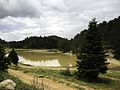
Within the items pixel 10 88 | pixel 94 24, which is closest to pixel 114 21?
pixel 94 24

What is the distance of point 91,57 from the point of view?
33.5m

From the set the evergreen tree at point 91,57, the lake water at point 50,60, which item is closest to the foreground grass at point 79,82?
the evergreen tree at point 91,57

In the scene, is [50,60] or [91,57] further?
[50,60]

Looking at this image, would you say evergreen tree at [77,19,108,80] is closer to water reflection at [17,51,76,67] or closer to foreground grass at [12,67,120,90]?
foreground grass at [12,67,120,90]

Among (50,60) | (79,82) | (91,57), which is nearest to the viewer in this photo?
(79,82)

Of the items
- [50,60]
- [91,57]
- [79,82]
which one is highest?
[91,57]

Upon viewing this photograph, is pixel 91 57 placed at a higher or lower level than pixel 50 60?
higher

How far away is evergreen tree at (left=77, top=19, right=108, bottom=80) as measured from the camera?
33.4 metres

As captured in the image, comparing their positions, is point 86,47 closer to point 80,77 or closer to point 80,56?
point 80,56

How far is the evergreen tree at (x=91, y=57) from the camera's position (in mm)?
33406

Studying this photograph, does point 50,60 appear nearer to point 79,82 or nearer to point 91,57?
point 91,57

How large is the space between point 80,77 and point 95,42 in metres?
4.75

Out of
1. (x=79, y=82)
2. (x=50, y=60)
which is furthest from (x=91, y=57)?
(x=50, y=60)

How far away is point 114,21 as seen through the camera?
128 meters
